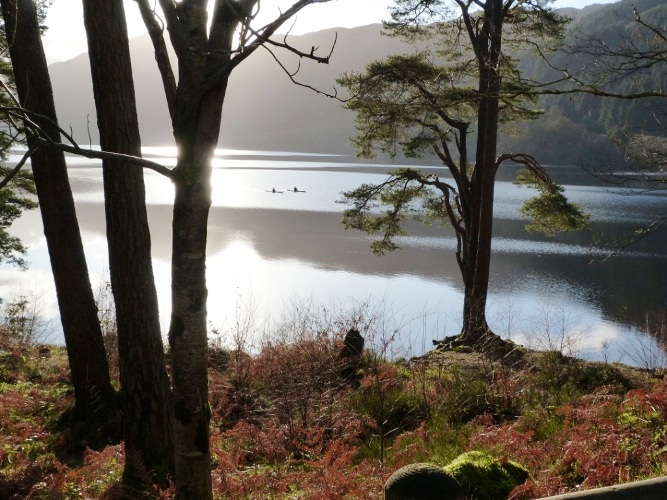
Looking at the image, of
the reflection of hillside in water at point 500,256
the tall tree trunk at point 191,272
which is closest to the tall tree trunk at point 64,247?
the tall tree trunk at point 191,272

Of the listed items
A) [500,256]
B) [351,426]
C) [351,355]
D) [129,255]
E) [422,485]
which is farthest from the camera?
[500,256]

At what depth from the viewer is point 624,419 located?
479 cm

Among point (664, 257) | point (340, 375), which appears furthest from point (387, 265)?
point (340, 375)

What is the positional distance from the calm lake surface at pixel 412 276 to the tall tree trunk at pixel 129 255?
592 cm

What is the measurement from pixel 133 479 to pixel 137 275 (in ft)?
4.90

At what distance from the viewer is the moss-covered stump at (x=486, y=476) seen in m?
3.62

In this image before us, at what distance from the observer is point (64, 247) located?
19.7 ft

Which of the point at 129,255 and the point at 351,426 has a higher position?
the point at 129,255

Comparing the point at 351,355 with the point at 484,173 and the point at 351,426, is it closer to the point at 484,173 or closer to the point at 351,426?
the point at 351,426

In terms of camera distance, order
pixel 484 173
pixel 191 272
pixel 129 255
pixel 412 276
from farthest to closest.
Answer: pixel 412 276 → pixel 484 173 → pixel 129 255 → pixel 191 272

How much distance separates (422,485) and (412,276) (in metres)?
21.9

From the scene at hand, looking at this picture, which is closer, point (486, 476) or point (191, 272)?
point (191, 272)

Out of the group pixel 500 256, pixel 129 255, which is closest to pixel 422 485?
pixel 129 255

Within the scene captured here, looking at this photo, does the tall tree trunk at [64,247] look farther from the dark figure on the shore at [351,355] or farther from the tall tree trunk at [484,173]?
the tall tree trunk at [484,173]
